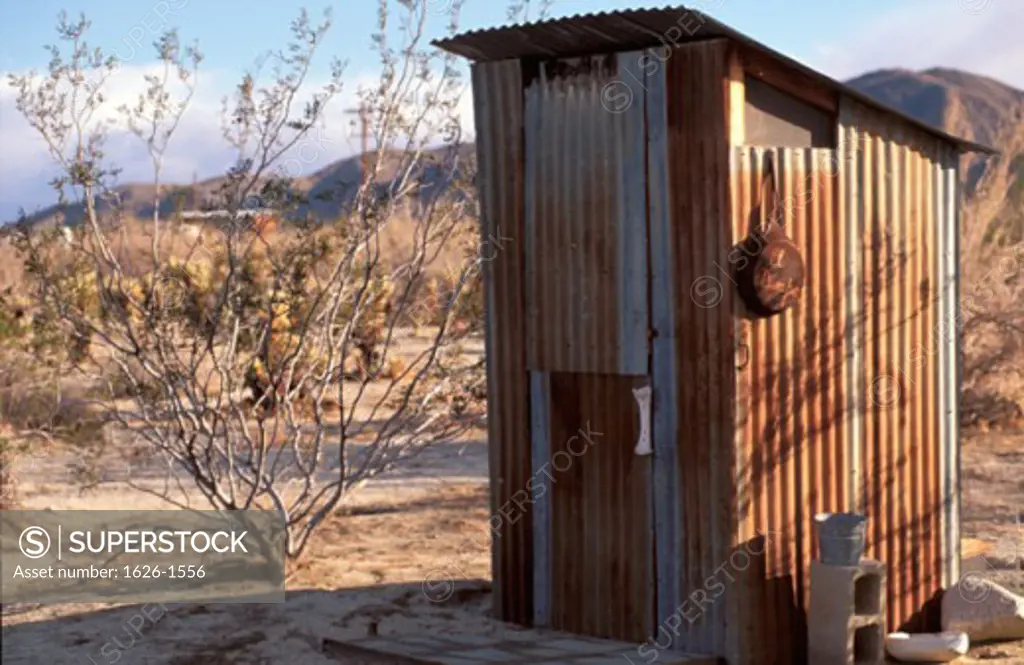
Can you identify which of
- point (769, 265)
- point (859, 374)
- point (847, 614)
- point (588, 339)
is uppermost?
point (769, 265)

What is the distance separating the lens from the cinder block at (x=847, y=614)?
7648 mm

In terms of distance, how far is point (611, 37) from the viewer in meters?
7.88

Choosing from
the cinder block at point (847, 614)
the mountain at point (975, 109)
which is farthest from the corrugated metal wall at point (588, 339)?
the mountain at point (975, 109)

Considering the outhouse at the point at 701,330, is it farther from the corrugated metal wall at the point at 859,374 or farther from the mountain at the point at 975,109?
the mountain at the point at 975,109

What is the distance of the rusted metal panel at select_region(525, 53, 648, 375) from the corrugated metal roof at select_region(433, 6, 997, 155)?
0.36 feet

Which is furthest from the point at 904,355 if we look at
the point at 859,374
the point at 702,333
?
the point at 702,333

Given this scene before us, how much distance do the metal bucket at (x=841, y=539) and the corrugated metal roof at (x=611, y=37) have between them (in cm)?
237

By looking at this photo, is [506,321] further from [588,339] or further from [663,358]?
[663,358]

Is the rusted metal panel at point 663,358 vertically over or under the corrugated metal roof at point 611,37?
under

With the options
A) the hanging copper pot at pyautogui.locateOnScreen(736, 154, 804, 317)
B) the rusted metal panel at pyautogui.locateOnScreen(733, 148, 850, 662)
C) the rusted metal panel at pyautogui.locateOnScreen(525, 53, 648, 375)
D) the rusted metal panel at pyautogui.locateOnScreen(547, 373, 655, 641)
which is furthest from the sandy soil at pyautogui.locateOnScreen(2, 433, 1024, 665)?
the hanging copper pot at pyautogui.locateOnScreen(736, 154, 804, 317)

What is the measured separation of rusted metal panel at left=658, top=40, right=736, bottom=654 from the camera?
760 cm

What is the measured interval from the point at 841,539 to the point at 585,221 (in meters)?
2.27

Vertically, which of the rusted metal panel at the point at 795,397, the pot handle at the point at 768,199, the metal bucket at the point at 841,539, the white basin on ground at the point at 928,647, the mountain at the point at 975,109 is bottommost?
the white basin on ground at the point at 928,647

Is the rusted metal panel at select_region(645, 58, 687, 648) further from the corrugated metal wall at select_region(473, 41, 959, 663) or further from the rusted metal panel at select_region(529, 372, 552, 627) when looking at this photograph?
the rusted metal panel at select_region(529, 372, 552, 627)
